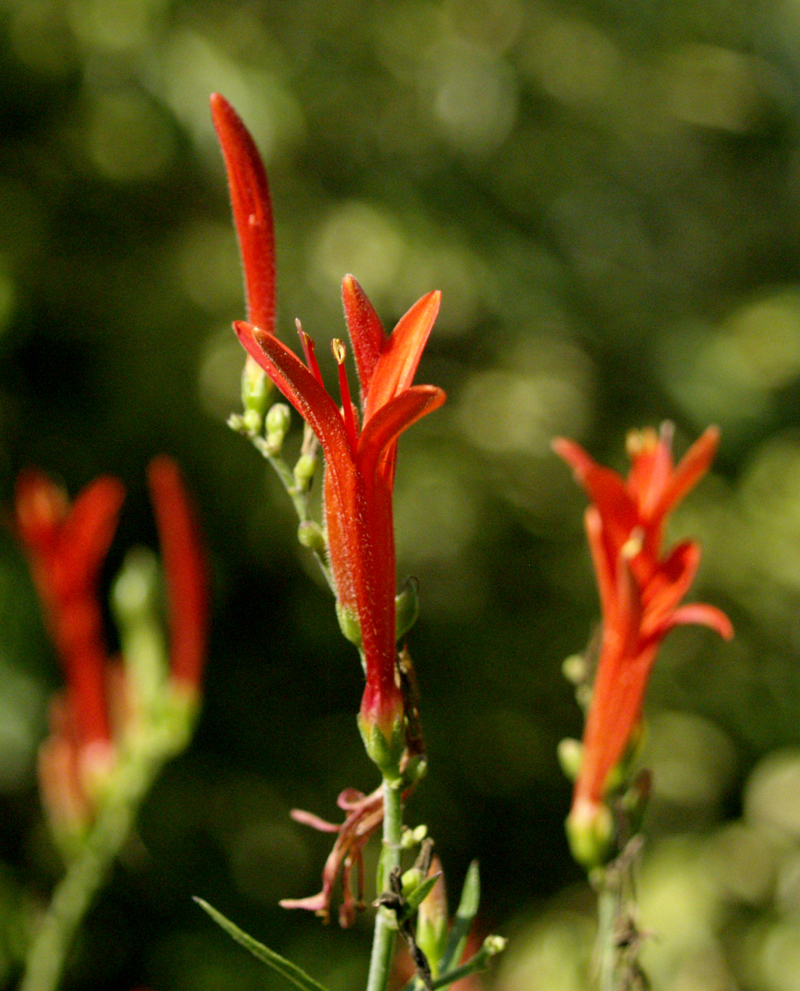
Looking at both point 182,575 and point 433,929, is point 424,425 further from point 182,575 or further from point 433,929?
point 433,929

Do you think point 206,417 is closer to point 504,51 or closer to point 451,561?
point 451,561

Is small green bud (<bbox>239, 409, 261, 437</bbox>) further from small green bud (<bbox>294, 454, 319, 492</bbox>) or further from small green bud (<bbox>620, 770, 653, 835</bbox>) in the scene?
small green bud (<bbox>620, 770, 653, 835</bbox>)

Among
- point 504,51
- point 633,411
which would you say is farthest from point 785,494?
point 504,51

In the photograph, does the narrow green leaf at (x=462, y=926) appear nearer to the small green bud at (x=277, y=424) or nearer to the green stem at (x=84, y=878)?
the small green bud at (x=277, y=424)

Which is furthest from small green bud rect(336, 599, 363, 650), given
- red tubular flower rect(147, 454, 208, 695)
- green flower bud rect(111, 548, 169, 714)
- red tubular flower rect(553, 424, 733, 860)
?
green flower bud rect(111, 548, 169, 714)

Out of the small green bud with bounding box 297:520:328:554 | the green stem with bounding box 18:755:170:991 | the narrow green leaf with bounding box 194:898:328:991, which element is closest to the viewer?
the narrow green leaf with bounding box 194:898:328:991

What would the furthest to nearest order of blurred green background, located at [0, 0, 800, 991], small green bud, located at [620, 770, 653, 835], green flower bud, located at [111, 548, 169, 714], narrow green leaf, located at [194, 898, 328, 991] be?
blurred green background, located at [0, 0, 800, 991] → green flower bud, located at [111, 548, 169, 714] → small green bud, located at [620, 770, 653, 835] → narrow green leaf, located at [194, 898, 328, 991]

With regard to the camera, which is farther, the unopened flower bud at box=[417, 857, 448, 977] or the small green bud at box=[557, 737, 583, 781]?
the small green bud at box=[557, 737, 583, 781]

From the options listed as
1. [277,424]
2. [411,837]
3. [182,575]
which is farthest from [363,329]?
[182,575]
